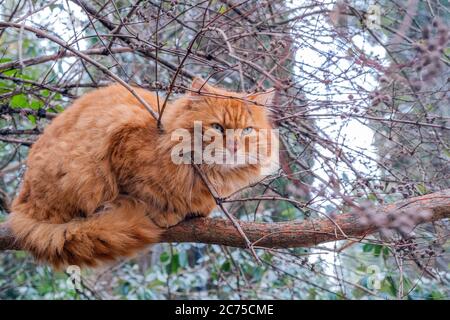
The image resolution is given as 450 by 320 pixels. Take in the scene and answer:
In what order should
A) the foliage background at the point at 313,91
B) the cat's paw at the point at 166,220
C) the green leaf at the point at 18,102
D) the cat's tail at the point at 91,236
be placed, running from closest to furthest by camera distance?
the foliage background at the point at 313,91 → the cat's tail at the point at 91,236 → the cat's paw at the point at 166,220 → the green leaf at the point at 18,102

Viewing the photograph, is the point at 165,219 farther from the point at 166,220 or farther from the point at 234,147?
the point at 234,147

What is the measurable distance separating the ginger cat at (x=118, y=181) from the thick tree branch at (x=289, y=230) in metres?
0.09

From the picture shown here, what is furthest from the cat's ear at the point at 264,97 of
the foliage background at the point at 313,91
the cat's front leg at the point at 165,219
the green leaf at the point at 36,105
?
the green leaf at the point at 36,105

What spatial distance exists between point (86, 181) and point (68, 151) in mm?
225

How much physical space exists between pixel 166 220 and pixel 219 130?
63 centimetres

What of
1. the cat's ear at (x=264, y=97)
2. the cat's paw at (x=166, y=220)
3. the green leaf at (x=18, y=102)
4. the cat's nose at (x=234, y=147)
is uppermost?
the green leaf at (x=18, y=102)

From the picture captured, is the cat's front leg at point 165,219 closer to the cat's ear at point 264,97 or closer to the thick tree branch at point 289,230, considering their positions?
the thick tree branch at point 289,230

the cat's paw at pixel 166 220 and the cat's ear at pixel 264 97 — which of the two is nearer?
the cat's ear at pixel 264 97

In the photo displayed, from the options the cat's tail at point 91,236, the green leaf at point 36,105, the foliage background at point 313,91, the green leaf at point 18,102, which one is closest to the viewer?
the foliage background at point 313,91

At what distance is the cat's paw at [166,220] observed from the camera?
3.33 m

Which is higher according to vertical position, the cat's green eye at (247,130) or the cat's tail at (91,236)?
the cat's green eye at (247,130)

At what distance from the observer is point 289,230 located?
2.98 meters

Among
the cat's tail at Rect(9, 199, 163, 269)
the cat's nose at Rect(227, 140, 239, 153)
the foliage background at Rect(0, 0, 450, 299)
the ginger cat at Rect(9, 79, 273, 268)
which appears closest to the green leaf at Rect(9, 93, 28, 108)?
the foliage background at Rect(0, 0, 450, 299)
